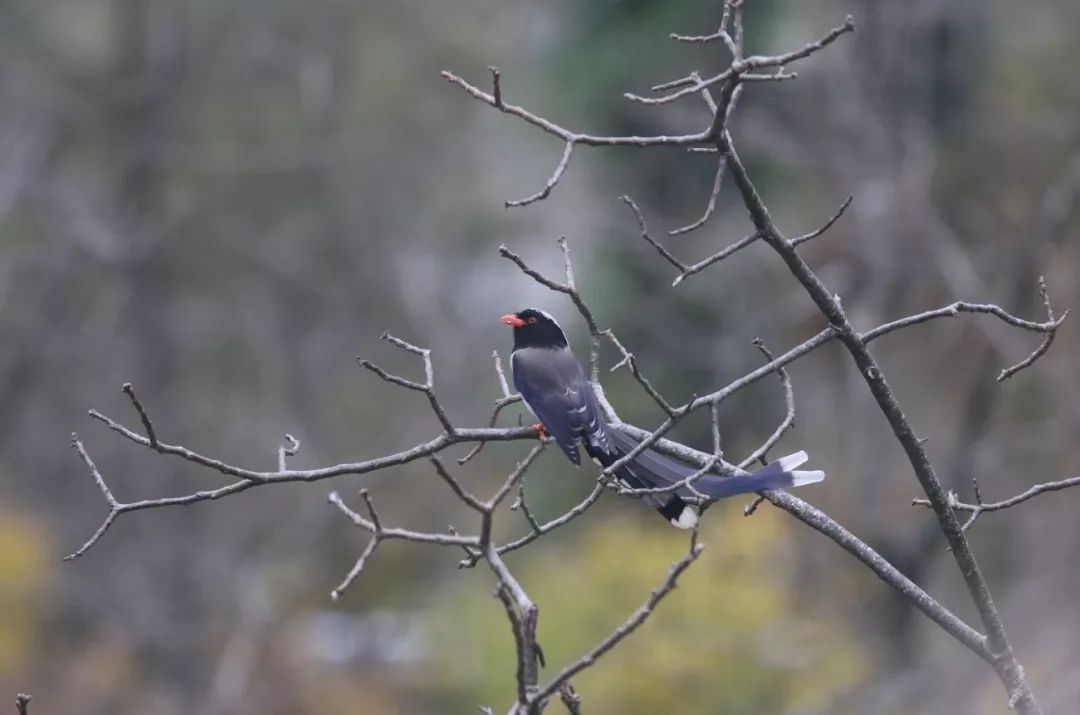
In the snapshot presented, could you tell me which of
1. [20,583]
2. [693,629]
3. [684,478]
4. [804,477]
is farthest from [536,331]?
[20,583]

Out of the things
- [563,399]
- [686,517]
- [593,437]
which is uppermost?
[563,399]

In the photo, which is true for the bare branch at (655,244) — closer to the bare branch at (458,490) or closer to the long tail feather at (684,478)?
the long tail feather at (684,478)

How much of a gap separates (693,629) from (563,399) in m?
7.68

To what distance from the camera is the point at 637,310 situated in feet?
51.0

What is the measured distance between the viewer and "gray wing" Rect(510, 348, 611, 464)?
4.75 meters

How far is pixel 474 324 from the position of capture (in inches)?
843

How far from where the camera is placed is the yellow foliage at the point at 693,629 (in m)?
12.2

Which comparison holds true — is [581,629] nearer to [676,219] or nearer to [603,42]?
[676,219]

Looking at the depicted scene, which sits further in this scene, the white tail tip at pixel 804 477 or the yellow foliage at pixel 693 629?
the yellow foliage at pixel 693 629

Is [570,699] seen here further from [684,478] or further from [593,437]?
[593,437]

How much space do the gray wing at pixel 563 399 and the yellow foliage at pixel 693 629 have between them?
6805 millimetres

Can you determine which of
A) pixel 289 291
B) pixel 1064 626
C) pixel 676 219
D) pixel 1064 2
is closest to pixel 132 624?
pixel 289 291

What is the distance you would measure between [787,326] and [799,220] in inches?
90.5

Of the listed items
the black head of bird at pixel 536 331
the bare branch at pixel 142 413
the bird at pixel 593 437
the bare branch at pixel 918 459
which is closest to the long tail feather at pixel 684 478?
the bird at pixel 593 437
